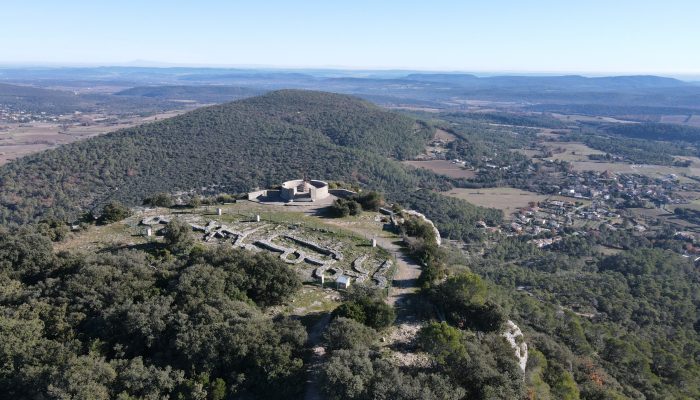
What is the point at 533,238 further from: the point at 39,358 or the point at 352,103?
the point at 352,103

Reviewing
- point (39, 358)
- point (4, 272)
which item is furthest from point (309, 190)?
point (39, 358)

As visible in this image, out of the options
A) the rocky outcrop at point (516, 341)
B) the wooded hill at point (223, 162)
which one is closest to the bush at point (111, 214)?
the rocky outcrop at point (516, 341)

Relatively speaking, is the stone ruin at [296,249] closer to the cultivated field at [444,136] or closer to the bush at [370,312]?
the bush at [370,312]

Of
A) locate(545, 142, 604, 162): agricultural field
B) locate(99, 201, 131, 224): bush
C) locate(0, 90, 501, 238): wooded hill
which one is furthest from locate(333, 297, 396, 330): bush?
locate(545, 142, 604, 162): agricultural field

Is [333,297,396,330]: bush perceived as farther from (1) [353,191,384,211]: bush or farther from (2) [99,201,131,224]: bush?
(2) [99,201,131,224]: bush

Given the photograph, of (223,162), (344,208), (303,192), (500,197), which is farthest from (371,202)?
(500,197)
